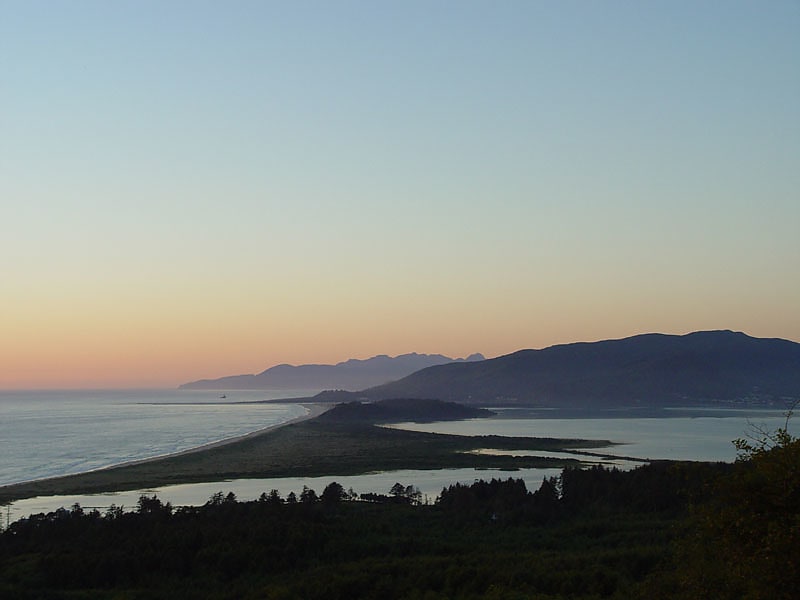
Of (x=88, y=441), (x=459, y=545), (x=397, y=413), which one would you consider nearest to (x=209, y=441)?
(x=88, y=441)

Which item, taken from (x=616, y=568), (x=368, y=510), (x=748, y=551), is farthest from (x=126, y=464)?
(x=748, y=551)

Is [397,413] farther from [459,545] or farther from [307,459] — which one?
[459,545]

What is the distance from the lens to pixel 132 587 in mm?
28422

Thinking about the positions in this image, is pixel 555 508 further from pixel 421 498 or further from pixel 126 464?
pixel 126 464

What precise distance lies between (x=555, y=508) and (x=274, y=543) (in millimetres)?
15313

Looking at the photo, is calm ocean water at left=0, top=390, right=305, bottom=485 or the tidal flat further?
calm ocean water at left=0, top=390, right=305, bottom=485

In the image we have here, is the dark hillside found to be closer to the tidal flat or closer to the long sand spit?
the long sand spit

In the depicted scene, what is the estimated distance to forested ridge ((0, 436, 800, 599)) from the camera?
554 inches

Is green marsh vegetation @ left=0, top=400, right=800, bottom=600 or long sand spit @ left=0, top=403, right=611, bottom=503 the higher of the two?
green marsh vegetation @ left=0, top=400, right=800, bottom=600

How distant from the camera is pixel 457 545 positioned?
33.0 metres

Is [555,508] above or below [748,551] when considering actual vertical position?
below

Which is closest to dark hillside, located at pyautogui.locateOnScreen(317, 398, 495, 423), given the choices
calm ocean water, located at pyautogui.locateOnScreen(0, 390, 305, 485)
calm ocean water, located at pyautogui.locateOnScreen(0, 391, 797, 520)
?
calm ocean water, located at pyautogui.locateOnScreen(0, 390, 305, 485)

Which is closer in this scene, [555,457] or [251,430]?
[555,457]

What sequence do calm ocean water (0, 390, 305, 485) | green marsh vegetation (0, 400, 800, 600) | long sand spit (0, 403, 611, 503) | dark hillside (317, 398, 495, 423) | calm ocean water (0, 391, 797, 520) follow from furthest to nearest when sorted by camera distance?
dark hillside (317, 398, 495, 423) < calm ocean water (0, 390, 305, 485) < long sand spit (0, 403, 611, 503) < calm ocean water (0, 391, 797, 520) < green marsh vegetation (0, 400, 800, 600)
